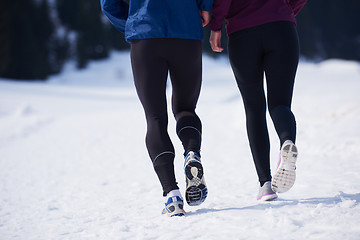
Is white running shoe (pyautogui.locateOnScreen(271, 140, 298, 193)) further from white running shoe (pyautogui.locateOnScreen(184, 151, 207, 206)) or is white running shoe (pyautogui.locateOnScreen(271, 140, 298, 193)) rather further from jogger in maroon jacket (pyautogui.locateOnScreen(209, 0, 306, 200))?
white running shoe (pyautogui.locateOnScreen(184, 151, 207, 206))

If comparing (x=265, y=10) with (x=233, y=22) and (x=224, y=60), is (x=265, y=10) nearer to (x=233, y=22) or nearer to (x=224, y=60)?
(x=233, y=22)

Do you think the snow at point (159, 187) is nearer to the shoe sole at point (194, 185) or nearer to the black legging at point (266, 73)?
the shoe sole at point (194, 185)

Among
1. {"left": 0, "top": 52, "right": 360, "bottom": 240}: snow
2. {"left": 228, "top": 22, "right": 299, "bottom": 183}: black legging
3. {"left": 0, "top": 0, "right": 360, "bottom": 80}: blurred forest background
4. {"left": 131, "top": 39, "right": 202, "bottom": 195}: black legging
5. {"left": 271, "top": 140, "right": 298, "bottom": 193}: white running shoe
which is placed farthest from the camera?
{"left": 0, "top": 0, "right": 360, "bottom": 80}: blurred forest background

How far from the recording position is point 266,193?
200 cm

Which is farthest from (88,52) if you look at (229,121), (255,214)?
(255,214)

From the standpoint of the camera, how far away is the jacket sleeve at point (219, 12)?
1912 millimetres

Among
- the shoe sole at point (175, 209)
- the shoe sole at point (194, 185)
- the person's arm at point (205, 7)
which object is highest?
the person's arm at point (205, 7)

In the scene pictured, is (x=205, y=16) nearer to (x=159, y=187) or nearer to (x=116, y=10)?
(x=116, y=10)

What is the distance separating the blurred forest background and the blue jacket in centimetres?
1566

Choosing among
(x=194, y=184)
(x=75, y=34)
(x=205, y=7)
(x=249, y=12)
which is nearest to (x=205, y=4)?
(x=205, y=7)

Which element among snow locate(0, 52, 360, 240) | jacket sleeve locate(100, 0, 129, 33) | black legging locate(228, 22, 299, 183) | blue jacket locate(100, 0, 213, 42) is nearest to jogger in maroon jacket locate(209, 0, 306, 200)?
black legging locate(228, 22, 299, 183)

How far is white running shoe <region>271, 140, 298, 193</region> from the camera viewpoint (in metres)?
1.70

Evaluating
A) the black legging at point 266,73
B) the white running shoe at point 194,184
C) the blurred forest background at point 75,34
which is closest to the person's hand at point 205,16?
the black legging at point 266,73

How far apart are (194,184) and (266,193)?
0.52 meters
